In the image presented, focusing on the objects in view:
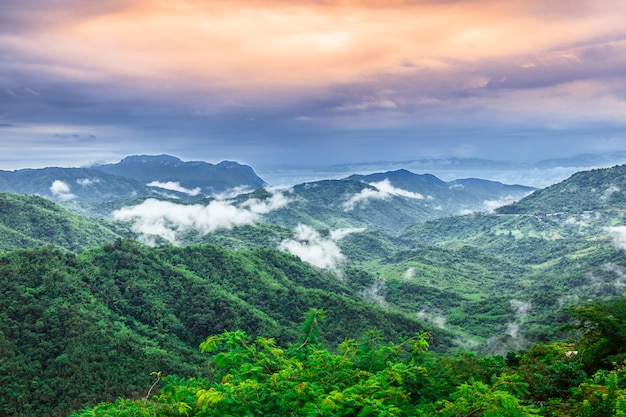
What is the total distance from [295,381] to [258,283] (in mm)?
180303

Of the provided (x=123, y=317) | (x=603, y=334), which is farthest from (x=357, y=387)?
(x=123, y=317)

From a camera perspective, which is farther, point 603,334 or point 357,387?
point 603,334

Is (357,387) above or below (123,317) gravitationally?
above

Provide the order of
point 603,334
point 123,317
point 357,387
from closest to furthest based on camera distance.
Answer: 1. point 357,387
2. point 603,334
3. point 123,317

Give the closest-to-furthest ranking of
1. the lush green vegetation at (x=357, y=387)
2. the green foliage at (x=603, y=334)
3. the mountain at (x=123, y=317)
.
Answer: the lush green vegetation at (x=357, y=387) < the green foliage at (x=603, y=334) < the mountain at (x=123, y=317)

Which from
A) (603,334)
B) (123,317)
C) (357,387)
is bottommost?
(123,317)

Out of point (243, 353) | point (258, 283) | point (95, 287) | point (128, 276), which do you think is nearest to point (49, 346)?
point (95, 287)

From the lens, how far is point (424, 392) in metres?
19.0

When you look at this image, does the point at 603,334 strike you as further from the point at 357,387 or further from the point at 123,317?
the point at 123,317

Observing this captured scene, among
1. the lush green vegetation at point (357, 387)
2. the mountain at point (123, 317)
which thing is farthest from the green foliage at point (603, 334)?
the mountain at point (123, 317)

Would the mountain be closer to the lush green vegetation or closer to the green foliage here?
the green foliage

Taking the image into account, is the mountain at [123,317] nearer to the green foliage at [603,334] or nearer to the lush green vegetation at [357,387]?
the green foliage at [603,334]

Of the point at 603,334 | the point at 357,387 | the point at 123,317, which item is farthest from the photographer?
the point at 123,317

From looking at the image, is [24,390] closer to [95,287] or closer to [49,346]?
[49,346]
